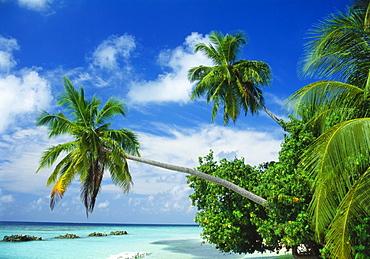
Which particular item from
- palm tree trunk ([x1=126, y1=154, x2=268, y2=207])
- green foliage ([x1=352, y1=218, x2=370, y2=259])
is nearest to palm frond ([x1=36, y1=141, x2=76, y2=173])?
palm tree trunk ([x1=126, y1=154, x2=268, y2=207])

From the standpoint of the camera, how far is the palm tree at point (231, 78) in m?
14.4

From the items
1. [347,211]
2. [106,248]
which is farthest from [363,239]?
[106,248]

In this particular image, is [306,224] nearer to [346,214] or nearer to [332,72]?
[346,214]

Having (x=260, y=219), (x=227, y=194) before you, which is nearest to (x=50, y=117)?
(x=227, y=194)

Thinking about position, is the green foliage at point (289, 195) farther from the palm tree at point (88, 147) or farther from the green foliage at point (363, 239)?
the palm tree at point (88, 147)

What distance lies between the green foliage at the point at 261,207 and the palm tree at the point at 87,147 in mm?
2459

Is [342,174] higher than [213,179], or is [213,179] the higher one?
[213,179]

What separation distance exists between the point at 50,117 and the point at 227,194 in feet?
19.4

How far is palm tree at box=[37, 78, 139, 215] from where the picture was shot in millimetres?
9685

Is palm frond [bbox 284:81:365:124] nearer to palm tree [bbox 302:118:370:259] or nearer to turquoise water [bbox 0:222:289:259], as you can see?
palm tree [bbox 302:118:370:259]

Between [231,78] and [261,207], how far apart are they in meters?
6.76

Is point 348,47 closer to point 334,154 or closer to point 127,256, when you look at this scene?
point 334,154

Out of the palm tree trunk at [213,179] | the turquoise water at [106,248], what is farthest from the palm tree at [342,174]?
the turquoise water at [106,248]

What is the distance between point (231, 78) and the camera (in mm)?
13992
